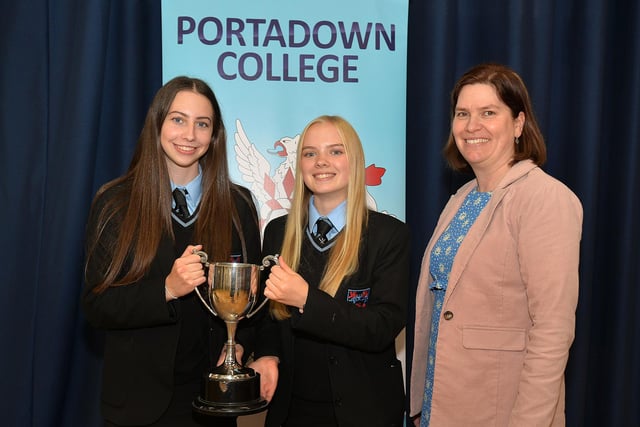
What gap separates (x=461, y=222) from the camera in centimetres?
234

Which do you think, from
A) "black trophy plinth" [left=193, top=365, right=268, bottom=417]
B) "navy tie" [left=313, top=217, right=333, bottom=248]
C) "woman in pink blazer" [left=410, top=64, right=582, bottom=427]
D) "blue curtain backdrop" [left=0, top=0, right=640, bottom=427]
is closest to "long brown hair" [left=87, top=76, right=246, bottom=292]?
"navy tie" [left=313, top=217, right=333, bottom=248]

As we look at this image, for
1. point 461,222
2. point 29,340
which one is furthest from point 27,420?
point 461,222

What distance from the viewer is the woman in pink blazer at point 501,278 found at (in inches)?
78.2

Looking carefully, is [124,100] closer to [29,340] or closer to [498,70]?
[29,340]

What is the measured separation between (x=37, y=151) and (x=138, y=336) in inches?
66.0

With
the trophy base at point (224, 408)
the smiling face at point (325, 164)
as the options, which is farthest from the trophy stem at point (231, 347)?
the smiling face at point (325, 164)

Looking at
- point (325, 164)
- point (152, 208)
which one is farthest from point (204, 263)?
point (325, 164)

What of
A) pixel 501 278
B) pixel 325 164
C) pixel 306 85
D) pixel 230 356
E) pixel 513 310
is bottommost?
pixel 230 356

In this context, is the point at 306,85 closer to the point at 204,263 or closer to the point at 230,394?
the point at 204,263

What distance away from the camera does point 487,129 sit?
2.23m

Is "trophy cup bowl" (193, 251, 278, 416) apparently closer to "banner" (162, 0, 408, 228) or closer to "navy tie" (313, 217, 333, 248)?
"navy tie" (313, 217, 333, 248)

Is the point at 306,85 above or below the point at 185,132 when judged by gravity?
above

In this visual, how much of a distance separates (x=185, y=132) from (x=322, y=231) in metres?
0.62

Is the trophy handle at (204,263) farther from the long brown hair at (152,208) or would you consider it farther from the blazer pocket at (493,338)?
the blazer pocket at (493,338)
